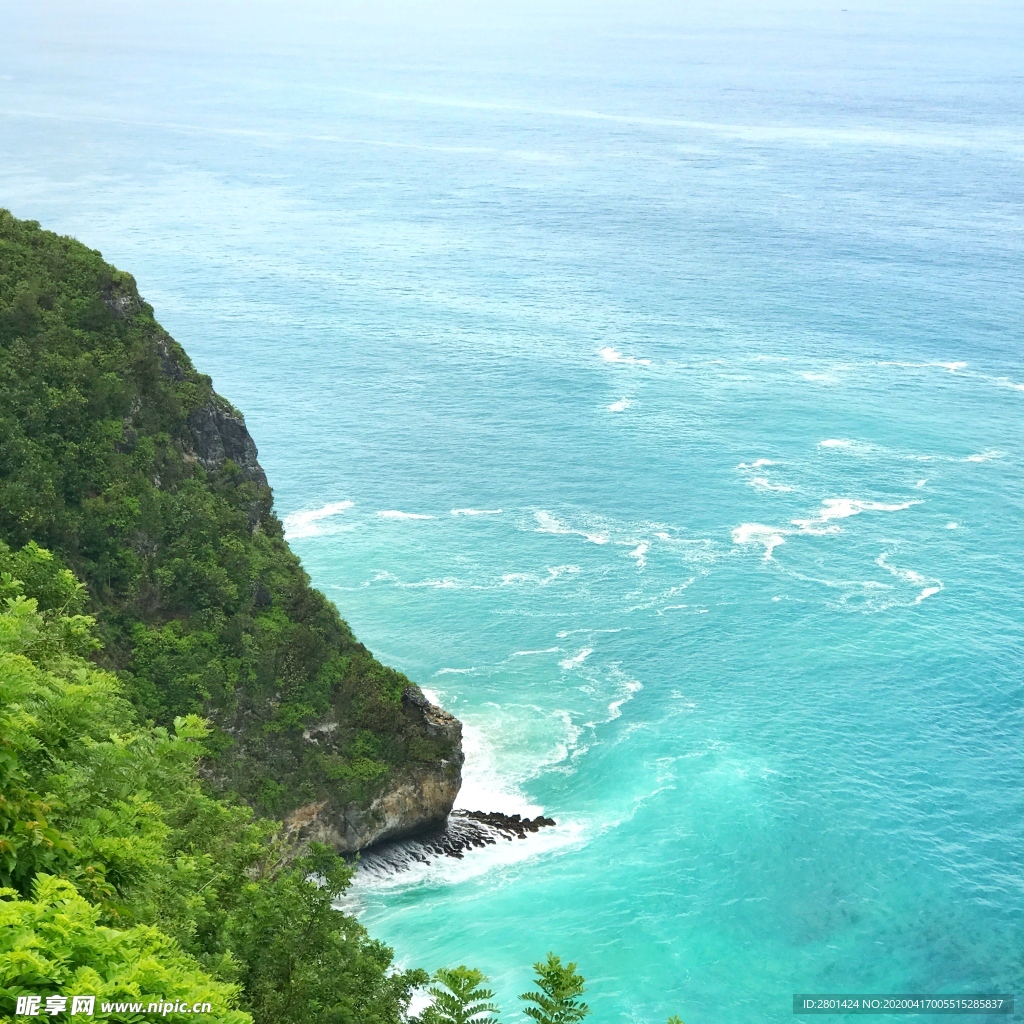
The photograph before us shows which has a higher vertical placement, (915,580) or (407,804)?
(915,580)

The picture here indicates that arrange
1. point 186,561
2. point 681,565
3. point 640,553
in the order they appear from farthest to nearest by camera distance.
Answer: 1. point 640,553
2. point 681,565
3. point 186,561

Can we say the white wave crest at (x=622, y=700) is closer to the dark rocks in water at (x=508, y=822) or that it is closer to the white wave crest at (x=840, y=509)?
the dark rocks in water at (x=508, y=822)

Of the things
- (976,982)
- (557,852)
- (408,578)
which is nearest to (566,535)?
(408,578)

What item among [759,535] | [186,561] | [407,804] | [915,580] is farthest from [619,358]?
[186,561]

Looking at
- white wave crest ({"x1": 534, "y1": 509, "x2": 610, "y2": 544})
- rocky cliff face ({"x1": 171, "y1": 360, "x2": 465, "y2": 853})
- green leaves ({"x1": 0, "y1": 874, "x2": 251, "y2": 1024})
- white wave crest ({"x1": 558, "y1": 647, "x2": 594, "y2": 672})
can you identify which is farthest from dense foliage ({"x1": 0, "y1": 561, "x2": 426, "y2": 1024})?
white wave crest ({"x1": 534, "y1": 509, "x2": 610, "y2": 544})

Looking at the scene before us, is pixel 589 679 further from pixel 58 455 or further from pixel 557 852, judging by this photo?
pixel 58 455

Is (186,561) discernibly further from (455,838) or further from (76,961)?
(76,961)

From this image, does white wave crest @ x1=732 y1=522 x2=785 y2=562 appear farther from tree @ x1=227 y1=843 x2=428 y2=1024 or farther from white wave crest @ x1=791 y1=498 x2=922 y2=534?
tree @ x1=227 y1=843 x2=428 y2=1024
